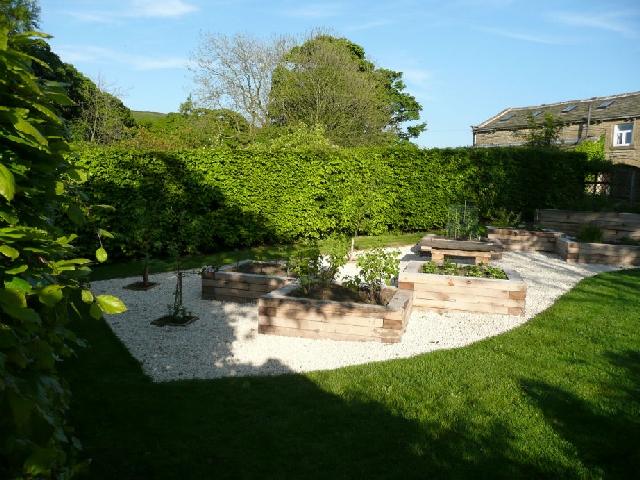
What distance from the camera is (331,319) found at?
6395mm

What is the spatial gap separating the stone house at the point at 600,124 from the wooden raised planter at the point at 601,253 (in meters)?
17.8

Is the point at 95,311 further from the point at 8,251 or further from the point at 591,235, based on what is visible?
the point at 591,235

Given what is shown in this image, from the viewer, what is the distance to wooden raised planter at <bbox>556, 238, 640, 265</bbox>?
1195 cm

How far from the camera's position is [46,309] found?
1.86m

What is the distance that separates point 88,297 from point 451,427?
3.29m

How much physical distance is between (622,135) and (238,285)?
32.3m

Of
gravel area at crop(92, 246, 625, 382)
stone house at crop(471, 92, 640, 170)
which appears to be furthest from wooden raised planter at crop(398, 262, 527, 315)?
stone house at crop(471, 92, 640, 170)

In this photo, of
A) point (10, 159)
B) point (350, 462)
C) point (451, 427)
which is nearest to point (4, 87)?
point (10, 159)

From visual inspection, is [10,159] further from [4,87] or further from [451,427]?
[451,427]

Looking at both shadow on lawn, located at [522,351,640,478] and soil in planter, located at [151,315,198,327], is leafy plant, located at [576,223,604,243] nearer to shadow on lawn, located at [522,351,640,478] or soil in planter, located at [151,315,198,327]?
shadow on lawn, located at [522,351,640,478]

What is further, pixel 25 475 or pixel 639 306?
pixel 639 306

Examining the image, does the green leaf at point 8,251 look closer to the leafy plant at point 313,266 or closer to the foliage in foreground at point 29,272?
the foliage in foreground at point 29,272

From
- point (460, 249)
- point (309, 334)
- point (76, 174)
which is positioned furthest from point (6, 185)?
point (460, 249)

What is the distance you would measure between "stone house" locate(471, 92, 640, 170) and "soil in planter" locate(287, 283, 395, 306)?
24.7m
